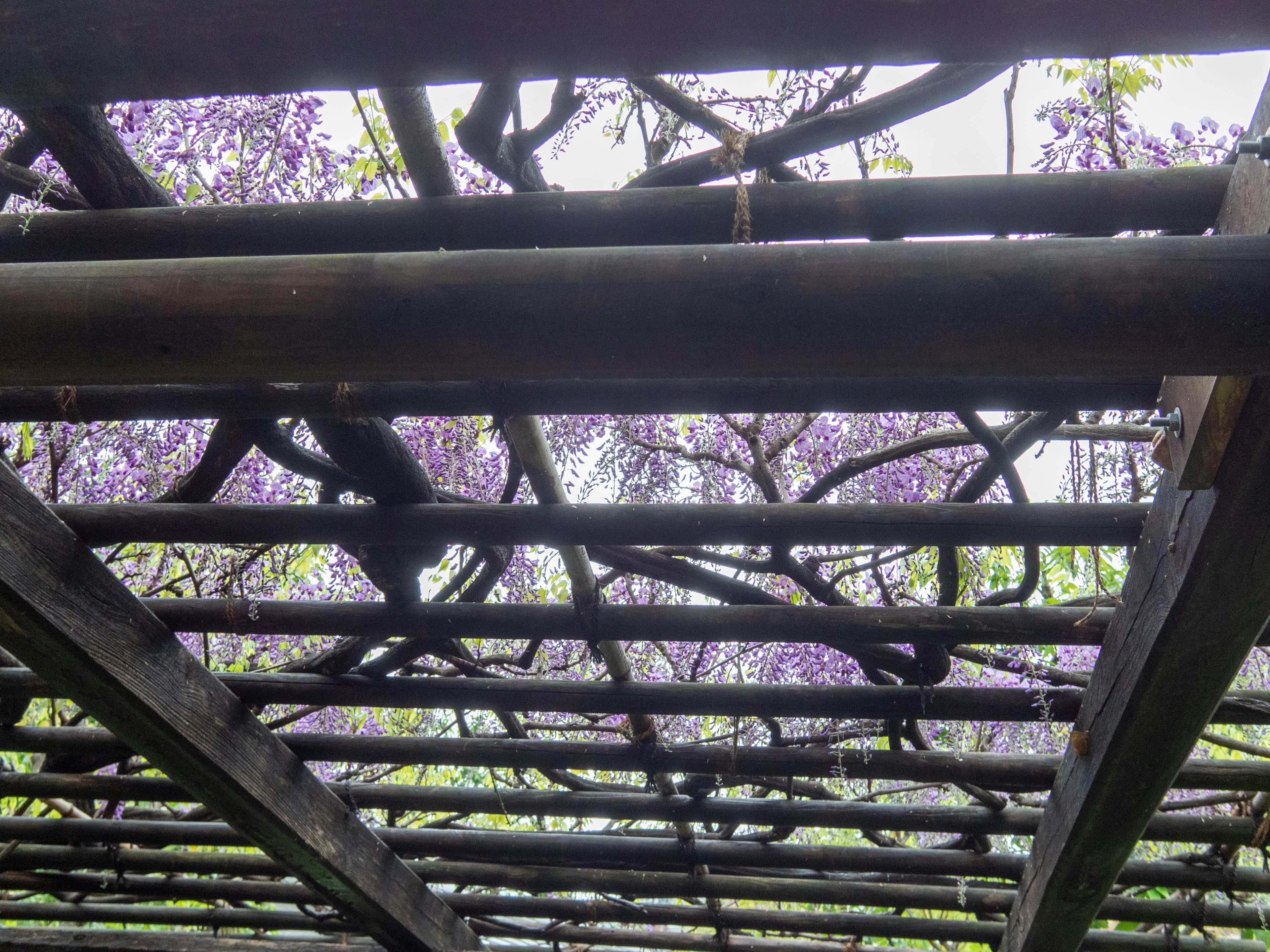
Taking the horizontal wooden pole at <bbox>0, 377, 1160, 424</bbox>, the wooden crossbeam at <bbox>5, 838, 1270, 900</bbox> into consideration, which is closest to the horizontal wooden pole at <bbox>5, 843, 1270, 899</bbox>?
the wooden crossbeam at <bbox>5, 838, 1270, 900</bbox>

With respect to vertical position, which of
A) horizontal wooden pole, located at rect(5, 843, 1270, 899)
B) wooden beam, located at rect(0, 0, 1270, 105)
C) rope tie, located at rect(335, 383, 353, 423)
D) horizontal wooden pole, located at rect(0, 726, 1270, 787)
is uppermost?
rope tie, located at rect(335, 383, 353, 423)

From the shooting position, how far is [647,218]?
1126 mm

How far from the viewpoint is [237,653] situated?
9.47 ft

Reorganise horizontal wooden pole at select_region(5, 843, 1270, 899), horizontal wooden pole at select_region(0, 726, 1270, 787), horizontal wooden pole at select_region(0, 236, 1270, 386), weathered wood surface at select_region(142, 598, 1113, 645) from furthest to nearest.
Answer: horizontal wooden pole at select_region(5, 843, 1270, 899), horizontal wooden pole at select_region(0, 726, 1270, 787), weathered wood surface at select_region(142, 598, 1113, 645), horizontal wooden pole at select_region(0, 236, 1270, 386)

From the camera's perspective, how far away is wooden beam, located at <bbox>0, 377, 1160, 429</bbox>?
1.33 m

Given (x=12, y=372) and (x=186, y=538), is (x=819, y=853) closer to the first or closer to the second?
(x=186, y=538)

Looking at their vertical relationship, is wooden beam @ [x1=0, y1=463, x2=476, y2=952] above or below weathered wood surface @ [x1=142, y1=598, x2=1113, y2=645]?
below

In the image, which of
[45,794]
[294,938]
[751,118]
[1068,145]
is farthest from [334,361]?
[294,938]

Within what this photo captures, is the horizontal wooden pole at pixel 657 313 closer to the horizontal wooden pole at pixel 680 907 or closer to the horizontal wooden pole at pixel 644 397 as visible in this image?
the horizontal wooden pole at pixel 644 397

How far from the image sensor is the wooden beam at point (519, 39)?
2.42 ft

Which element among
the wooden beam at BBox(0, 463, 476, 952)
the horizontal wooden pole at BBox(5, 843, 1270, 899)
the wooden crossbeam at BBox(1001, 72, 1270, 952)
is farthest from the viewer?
the horizontal wooden pole at BBox(5, 843, 1270, 899)

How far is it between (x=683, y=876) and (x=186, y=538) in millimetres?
1929

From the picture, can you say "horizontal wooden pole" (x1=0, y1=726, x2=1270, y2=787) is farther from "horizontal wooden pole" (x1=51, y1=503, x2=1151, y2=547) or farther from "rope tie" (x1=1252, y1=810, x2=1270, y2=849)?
"horizontal wooden pole" (x1=51, y1=503, x2=1151, y2=547)

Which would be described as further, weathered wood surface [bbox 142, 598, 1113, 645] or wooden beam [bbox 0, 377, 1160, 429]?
weathered wood surface [bbox 142, 598, 1113, 645]
